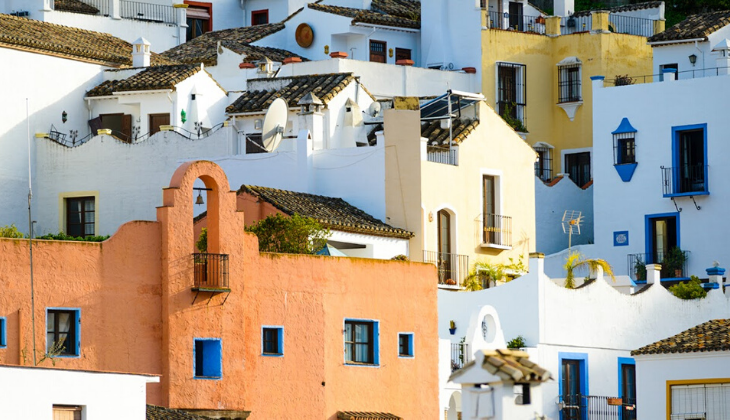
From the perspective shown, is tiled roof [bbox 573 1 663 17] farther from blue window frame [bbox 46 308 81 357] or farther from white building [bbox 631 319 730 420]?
blue window frame [bbox 46 308 81 357]

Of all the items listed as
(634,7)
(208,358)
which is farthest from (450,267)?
(634,7)

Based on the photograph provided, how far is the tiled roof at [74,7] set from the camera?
211 feet

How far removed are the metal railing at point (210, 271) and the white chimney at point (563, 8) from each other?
28.2m

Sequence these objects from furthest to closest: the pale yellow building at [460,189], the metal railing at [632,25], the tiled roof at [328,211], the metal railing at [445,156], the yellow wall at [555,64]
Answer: the metal railing at [632,25]
the yellow wall at [555,64]
the metal railing at [445,156]
the pale yellow building at [460,189]
the tiled roof at [328,211]

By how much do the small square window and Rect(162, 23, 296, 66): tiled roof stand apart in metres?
18.1

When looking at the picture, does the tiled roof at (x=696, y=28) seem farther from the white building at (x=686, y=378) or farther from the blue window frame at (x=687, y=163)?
the white building at (x=686, y=378)

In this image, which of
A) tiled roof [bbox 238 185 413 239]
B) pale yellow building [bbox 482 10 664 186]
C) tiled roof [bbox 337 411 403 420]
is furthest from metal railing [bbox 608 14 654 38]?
tiled roof [bbox 337 411 403 420]

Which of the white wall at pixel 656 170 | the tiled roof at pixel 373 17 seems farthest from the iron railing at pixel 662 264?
the tiled roof at pixel 373 17

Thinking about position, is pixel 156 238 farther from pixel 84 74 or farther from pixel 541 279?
pixel 84 74

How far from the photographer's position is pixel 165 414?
36.6 metres

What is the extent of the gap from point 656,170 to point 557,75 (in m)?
8.04

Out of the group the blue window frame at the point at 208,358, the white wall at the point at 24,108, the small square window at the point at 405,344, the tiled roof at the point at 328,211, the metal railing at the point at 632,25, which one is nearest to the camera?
the blue window frame at the point at 208,358

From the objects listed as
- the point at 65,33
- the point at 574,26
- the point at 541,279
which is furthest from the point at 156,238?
the point at 574,26

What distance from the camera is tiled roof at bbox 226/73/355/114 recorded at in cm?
5150
